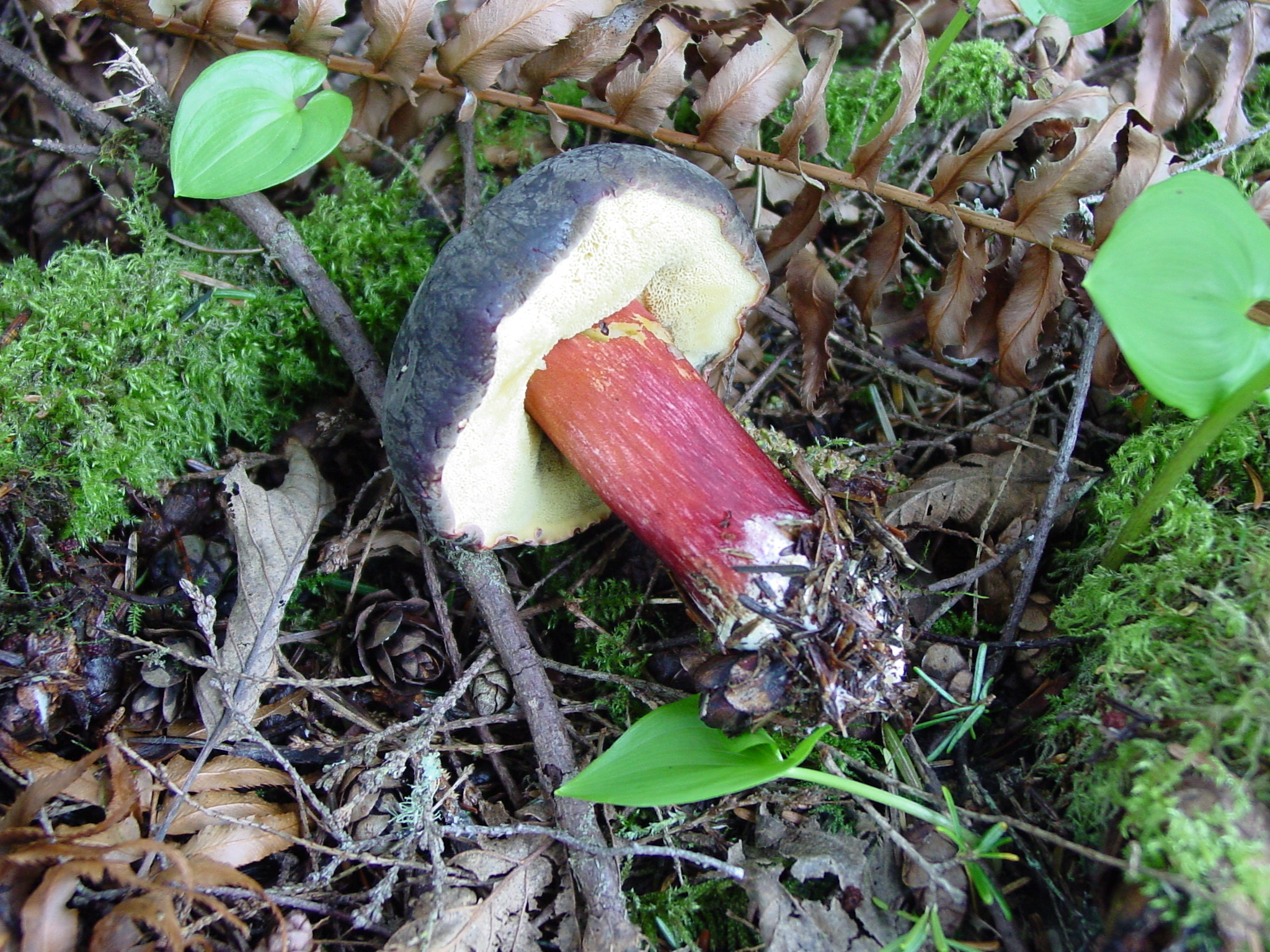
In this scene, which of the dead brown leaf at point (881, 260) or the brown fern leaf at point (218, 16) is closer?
the brown fern leaf at point (218, 16)

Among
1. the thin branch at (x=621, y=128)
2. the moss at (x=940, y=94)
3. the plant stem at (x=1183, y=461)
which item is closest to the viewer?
the plant stem at (x=1183, y=461)

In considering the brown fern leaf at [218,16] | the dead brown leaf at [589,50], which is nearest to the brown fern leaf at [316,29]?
the brown fern leaf at [218,16]

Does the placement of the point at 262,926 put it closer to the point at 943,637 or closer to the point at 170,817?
the point at 170,817

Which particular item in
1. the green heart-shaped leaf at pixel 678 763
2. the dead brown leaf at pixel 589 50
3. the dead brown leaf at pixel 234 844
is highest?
the dead brown leaf at pixel 589 50

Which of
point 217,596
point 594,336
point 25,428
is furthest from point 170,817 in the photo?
point 594,336

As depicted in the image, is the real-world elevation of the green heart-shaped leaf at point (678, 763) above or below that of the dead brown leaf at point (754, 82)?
below

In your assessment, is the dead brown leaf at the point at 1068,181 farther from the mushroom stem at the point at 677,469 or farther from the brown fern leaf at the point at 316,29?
the brown fern leaf at the point at 316,29

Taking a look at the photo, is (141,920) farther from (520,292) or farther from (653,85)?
(653,85)
